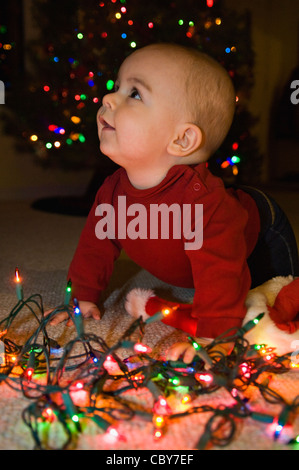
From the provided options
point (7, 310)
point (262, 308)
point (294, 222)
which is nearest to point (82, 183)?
point (294, 222)

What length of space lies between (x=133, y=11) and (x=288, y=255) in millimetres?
1392

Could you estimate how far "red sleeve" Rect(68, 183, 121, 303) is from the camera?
101 cm

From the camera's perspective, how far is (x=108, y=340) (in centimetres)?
84

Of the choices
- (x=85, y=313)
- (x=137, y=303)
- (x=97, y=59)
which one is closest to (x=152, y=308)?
(x=137, y=303)

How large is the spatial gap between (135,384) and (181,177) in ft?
1.31

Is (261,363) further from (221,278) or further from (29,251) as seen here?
(29,251)

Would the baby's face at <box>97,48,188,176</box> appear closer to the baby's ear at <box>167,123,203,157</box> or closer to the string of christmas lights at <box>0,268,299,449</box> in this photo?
the baby's ear at <box>167,123,203,157</box>

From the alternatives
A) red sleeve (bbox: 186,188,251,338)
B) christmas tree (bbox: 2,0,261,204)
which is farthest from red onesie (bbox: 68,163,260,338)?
christmas tree (bbox: 2,0,261,204)

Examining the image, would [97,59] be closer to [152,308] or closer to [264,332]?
[152,308]

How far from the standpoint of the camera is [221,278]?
0.79m

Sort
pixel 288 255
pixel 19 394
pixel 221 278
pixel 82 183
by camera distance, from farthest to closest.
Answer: pixel 82 183, pixel 288 255, pixel 221 278, pixel 19 394

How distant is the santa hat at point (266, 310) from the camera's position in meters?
0.79

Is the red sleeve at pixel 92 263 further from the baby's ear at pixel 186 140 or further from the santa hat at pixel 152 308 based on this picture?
the baby's ear at pixel 186 140

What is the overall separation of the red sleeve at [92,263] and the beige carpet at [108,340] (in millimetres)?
53
